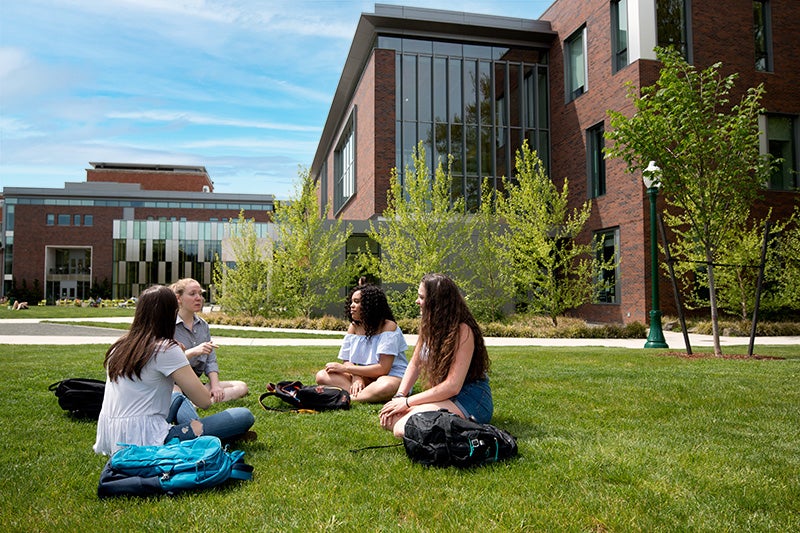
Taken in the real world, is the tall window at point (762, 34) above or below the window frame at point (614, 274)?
above

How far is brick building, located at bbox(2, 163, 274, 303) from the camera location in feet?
216

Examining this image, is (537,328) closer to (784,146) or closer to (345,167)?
(784,146)

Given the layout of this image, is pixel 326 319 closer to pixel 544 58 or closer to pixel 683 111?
pixel 683 111

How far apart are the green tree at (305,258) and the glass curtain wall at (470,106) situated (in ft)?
17.0

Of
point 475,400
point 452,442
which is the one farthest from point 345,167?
point 452,442

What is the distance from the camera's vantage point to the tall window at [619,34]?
23547 mm

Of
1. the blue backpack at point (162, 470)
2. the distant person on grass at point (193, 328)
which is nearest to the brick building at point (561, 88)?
the distant person on grass at point (193, 328)

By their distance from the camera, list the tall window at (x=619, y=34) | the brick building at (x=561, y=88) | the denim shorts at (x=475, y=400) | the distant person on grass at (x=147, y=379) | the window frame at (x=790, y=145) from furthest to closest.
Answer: the window frame at (x=790, y=145) → the tall window at (x=619, y=34) → the brick building at (x=561, y=88) → the denim shorts at (x=475, y=400) → the distant person on grass at (x=147, y=379)

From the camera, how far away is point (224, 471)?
3701mm

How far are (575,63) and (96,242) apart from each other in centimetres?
5894

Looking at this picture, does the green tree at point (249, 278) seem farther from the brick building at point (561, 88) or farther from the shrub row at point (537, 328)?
the brick building at point (561, 88)

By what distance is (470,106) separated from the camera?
2908cm

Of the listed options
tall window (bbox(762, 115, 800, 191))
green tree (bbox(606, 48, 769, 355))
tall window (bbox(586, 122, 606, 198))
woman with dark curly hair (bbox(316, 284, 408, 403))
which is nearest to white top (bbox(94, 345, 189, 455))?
woman with dark curly hair (bbox(316, 284, 408, 403))

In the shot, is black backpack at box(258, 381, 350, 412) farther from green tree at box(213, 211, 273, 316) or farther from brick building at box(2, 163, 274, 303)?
brick building at box(2, 163, 274, 303)
